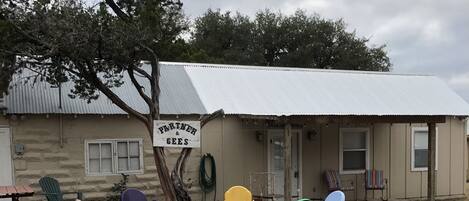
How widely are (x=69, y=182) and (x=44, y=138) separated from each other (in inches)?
40.7

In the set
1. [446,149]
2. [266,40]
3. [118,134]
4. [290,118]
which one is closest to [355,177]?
[446,149]

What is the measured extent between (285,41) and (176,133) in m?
23.2

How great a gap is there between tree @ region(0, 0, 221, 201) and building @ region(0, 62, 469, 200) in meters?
1.32

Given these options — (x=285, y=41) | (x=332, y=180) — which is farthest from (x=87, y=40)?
(x=285, y=41)

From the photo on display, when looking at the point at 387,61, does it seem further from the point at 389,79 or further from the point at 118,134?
the point at 118,134

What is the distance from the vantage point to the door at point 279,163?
12.5 metres

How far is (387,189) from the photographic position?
13.6m

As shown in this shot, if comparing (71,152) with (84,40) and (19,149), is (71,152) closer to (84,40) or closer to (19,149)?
(19,149)

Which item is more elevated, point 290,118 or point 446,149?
point 290,118

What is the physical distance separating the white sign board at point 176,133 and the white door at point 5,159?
10.9 ft

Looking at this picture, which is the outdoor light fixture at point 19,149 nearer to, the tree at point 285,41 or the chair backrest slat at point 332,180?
the chair backrest slat at point 332,180

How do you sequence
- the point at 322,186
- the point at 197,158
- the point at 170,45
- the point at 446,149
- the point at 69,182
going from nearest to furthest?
1. the point at 170,45
2. the point at 69,182
3. the point at 197,158
4. the point at 322,186
5. the point at 446,149

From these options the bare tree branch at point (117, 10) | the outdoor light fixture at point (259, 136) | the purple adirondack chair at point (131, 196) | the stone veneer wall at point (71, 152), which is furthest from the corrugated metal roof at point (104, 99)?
the purple adirondack chair at point (131, 196)

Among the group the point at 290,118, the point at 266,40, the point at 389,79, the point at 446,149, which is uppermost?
the point at 266,40
